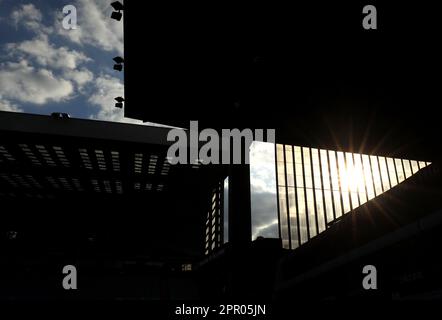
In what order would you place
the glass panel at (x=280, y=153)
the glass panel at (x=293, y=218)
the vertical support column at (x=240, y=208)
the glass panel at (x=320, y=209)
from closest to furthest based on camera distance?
the vertical support column at (x=240, y=208) → the glass panel at (x=293, y=218) → the glass panel at (x=320, y=209) → the glass panel at (x=280, y=153)

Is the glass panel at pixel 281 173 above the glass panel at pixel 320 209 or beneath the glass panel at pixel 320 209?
above

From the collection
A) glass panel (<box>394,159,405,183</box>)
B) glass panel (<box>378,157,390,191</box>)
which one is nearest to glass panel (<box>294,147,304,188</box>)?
glass panel (<box>378,157,390,191</box>)

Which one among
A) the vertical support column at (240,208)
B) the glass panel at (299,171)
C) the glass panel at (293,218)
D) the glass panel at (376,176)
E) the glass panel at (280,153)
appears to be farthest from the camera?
the glass panel at (376,176)

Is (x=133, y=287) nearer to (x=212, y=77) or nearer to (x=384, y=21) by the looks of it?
(x=212, y=77)

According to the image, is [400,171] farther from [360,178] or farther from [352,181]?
[352,181]

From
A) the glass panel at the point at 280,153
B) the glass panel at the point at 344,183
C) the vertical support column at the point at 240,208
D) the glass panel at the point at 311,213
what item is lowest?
the vertical support column at the point at 240,208

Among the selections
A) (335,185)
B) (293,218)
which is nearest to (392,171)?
(335,185)

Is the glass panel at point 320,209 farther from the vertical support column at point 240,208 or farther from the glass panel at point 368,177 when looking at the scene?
the vertical support column at point 240,208

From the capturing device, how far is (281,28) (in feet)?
24.2

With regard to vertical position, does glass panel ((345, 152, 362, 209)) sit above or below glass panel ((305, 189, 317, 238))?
above

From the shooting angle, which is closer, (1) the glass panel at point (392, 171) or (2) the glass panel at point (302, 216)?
(2) the glass panel at point (302, 216)

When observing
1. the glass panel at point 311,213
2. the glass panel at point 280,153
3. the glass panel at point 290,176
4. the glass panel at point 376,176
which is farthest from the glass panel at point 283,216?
the glass panel at point 376,176

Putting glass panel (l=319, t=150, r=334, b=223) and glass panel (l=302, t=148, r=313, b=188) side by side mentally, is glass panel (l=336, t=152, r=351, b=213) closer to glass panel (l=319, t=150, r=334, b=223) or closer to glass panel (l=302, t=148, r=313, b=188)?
glass panel (l=319, t=150, r=334, b=223)
